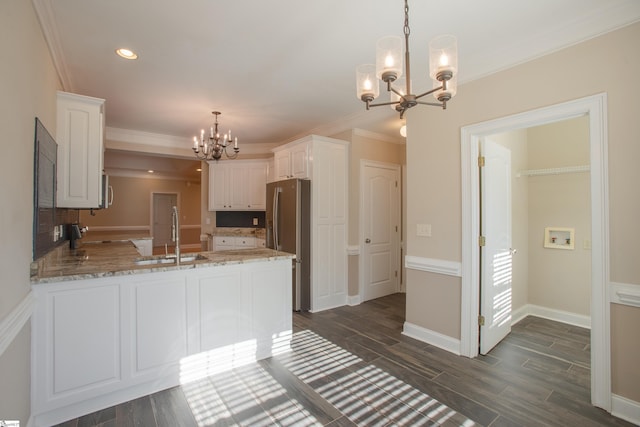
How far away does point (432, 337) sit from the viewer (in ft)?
9.96

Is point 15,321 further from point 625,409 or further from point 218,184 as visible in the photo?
point 218,184

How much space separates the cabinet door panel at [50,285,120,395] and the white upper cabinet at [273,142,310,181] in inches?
112

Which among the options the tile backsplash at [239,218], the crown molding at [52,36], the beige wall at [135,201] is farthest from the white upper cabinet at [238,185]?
the beige wall at [135,201]

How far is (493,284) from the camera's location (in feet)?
9.50

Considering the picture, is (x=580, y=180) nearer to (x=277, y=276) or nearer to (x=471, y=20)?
(x=471, y=20)

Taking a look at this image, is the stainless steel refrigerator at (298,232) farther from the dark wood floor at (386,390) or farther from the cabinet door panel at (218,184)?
the cabinet door panel at (218,184)

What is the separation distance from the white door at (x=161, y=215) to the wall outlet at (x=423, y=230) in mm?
9091

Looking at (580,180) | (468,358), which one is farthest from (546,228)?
(468,358)

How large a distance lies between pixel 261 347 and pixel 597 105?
3.32 meters

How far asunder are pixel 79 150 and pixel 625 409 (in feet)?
15.8

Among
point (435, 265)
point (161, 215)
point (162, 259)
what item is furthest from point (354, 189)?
point (161, 215)

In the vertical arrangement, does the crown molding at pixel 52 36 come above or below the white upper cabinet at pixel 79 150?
above

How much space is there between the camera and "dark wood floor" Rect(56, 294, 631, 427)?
192cm

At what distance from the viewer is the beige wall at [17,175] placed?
1337mm
